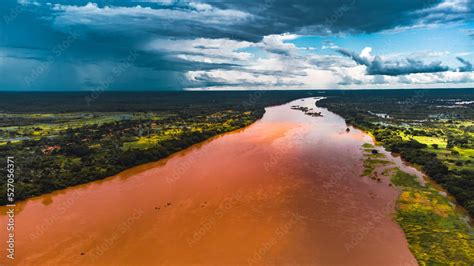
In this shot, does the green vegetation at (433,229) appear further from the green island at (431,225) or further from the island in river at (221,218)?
the island in river at (221,218)

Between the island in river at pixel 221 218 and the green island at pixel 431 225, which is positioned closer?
the green island at pixel 431 225

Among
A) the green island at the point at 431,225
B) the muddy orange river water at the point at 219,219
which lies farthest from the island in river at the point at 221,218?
the green island at the point at 431,225

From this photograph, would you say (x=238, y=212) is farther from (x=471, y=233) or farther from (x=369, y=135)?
(x=369, y=135)

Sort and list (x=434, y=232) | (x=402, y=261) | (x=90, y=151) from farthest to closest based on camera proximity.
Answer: (x=90, y=151)
(x=434, y=232)
(x=402, y=261)

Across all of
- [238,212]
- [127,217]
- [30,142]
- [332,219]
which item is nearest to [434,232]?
[332,219]

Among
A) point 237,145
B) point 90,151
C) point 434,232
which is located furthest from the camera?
point 237,145

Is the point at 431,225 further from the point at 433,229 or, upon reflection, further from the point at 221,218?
the point at 221,218
